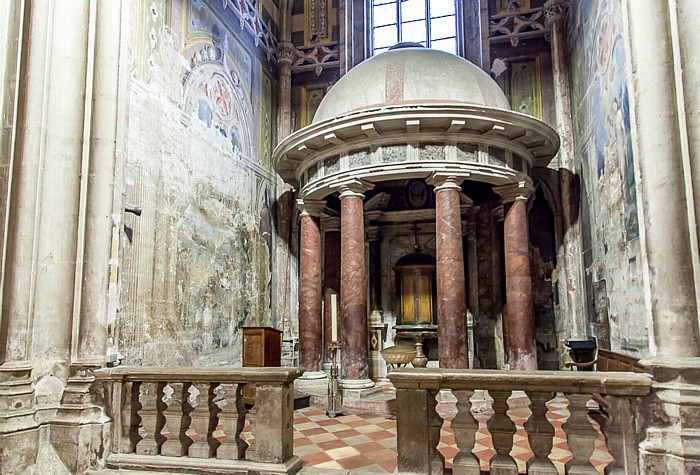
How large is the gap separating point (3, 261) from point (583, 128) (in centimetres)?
852

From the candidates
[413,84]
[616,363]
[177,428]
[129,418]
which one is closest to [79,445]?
[129,418]

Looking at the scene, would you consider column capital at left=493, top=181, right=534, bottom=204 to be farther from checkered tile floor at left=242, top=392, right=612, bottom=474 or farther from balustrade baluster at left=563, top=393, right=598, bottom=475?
balustrade baluster at left=563, top=393, right=598, bottom=475

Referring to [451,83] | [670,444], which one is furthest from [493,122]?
[670,444]

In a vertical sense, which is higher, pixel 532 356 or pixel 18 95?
pixel 18 95

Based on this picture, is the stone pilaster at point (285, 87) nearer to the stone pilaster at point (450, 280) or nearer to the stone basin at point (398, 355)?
the stone pilaster at point (450, 280)

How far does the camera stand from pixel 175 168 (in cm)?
736

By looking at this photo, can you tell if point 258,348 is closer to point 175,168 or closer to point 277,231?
point 175,168

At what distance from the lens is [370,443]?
202 inches

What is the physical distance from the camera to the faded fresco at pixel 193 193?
656 centimetres

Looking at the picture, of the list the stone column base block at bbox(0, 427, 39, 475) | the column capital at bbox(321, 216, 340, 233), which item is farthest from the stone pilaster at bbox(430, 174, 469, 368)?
the stone column base block at bbox(0, 427, 39, 475)

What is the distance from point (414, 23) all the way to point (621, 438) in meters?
10.5

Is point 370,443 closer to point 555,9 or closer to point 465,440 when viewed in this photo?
point 465,440

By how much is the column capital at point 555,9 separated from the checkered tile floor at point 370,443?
744 cm

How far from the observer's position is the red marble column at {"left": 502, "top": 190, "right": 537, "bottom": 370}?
7.71 m
